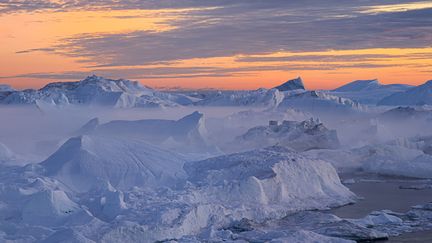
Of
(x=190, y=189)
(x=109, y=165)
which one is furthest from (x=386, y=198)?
(x=109, y=165)

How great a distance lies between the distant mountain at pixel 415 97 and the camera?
71.8m

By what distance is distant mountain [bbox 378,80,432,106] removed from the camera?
71.8 m

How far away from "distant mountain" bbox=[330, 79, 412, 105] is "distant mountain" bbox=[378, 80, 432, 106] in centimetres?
759

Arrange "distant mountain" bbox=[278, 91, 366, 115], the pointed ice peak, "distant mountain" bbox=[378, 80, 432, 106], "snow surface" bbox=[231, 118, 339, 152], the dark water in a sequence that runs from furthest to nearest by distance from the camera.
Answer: the pointed ice peak, "distant mountain" bbox=[378, 80, 432, 106], "distant mountain" bbox=[278, 91, 366, 115], "snow surface" bbox=[231, 118, 339, 152], the dark water

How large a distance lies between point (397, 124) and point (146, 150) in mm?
33938

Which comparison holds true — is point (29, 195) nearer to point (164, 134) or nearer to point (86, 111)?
point (164, 134)

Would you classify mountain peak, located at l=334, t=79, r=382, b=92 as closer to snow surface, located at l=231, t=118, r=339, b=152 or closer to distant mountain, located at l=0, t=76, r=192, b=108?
distant mountain, located at l=0, t=76, r=192, b=108

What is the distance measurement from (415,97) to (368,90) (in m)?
19.4

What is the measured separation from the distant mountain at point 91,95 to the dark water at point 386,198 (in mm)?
39563

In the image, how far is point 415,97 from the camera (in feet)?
243

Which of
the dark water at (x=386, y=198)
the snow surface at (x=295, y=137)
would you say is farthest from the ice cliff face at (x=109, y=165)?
the snow surface at (x=295, y=137)

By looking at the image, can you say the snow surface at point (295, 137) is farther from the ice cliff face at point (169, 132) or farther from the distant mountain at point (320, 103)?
the distant mountain at point (320, 103)

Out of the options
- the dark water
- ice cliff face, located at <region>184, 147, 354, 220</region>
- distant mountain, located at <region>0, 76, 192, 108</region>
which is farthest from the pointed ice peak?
ice cliff face, located at <region>184, 147, 354, 220</region>

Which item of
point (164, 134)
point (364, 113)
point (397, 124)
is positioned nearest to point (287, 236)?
point (164, 134)
